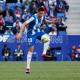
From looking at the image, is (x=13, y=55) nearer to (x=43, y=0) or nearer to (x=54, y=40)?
(x=54, y=40)

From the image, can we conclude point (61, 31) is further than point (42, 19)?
Yes

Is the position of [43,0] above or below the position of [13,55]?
above

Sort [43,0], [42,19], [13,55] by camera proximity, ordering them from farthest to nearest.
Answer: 1. [43,0]
2. [13,55]
3. [42,19]

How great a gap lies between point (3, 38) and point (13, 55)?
1059mm

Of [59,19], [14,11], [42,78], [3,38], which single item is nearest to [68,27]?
[59,19]

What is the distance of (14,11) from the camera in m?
25.0

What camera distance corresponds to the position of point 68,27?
2619 centimetres

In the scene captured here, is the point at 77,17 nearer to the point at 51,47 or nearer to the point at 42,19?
the point at 51,47

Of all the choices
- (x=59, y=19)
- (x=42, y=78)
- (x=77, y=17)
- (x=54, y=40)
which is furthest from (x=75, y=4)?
(x=42, y=78)

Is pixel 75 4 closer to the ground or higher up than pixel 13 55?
higher up

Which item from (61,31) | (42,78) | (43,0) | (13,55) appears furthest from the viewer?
(43,0)

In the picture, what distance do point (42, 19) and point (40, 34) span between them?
1.96 feet

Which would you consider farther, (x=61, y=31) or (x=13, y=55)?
(x=61, y=31)

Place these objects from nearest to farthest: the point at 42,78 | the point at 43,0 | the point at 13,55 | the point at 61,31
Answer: the point at 42,78 < the point at 13,55 < the point at 61,31 < the point at 43,0
